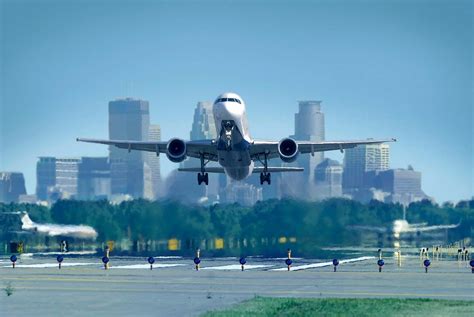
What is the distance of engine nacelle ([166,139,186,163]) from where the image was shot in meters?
85.1

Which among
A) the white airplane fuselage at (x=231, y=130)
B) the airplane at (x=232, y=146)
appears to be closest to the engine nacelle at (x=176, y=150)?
the airplane at (x=232, y=146)

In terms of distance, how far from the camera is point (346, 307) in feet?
188

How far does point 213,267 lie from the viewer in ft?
300

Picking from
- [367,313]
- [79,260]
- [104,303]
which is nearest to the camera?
[367,313]

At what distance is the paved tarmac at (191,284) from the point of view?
59.4 metres

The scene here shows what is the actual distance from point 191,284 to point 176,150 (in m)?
14.6

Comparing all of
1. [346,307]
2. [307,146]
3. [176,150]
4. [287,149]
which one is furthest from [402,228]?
[346,307]

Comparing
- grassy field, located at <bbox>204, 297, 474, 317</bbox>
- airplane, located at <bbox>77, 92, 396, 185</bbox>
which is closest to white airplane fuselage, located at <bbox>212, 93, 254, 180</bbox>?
airplane, located at <bbox>77, 92, 396, 185</bbox>

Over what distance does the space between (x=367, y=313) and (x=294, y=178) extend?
8246 centimetres

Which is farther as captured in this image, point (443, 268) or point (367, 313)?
point (443, 268)

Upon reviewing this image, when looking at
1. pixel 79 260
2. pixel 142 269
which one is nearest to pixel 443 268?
pixel 142 269

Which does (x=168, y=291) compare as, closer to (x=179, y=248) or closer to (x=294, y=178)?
(x=179, y=248)

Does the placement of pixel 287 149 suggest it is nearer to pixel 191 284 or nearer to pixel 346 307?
pixel 191 284

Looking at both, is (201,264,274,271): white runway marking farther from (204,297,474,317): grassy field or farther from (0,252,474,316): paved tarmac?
(204,297,474,317): grassy field
